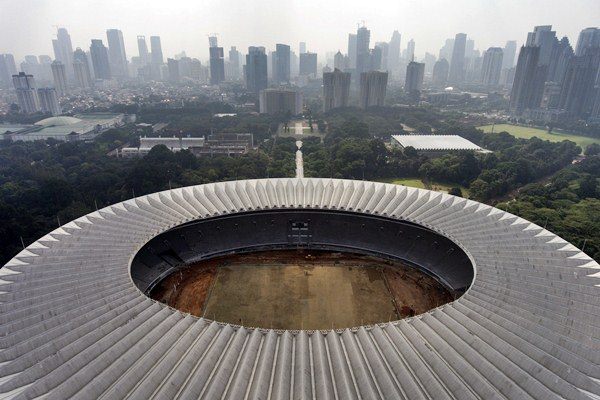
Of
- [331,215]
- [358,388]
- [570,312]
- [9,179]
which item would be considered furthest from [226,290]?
[9,179]

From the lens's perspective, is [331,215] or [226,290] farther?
[331,215]

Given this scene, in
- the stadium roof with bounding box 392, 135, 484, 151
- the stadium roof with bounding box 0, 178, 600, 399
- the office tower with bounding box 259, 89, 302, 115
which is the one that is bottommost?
the stadium roof with bounding box 392, 135, 484, 151

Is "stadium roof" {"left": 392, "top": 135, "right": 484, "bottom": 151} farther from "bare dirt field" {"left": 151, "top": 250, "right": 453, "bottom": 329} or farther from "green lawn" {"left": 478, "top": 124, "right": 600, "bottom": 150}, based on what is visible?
"bare dirt field" {"left": 151, "top": 250, "right": 453, "bottom": 329}

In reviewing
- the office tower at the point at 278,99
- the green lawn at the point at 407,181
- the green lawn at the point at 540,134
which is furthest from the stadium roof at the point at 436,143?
the office tower at the point at 278,99

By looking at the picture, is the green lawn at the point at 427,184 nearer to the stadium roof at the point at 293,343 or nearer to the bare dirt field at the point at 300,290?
the bare dirt field at the point at 300,290

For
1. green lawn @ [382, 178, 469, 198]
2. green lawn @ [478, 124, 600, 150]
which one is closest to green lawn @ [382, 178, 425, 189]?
green lawn @ [382, 178, 469, 198]

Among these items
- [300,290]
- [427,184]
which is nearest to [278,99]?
[427,184]

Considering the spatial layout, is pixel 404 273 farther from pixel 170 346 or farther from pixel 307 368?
pixel 170 346
